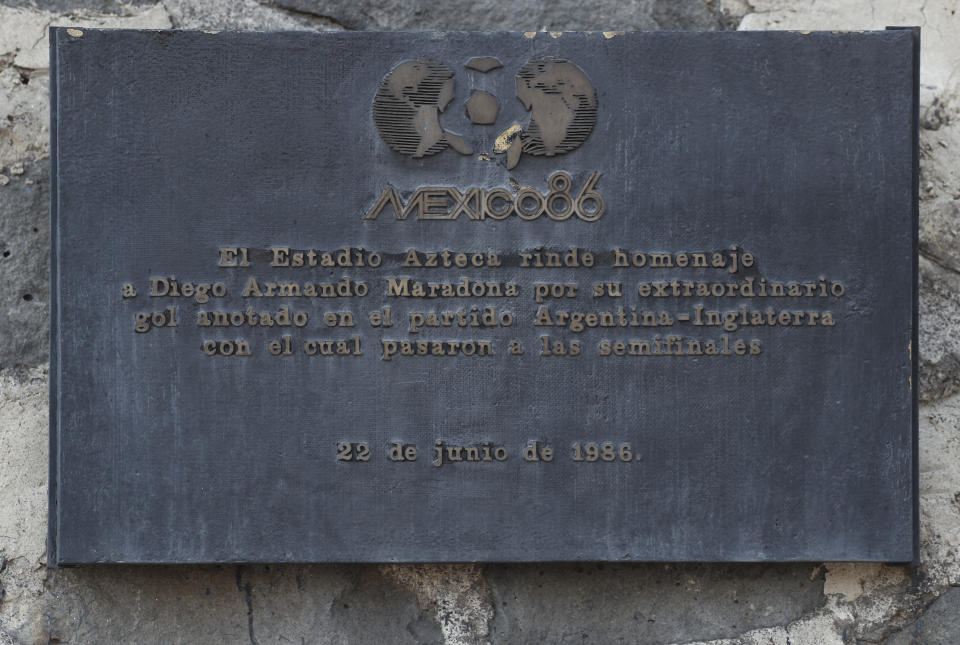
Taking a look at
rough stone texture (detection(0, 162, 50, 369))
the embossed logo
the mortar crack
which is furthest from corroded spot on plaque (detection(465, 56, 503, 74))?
the mortar crack

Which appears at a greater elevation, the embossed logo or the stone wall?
the embossed logo

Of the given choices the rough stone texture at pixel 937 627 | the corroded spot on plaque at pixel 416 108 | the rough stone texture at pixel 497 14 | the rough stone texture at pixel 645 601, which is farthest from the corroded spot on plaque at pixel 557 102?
the rough stone texture at pixel 937 627

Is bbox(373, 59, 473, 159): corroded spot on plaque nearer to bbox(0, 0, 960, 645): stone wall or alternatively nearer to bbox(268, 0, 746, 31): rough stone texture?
bbox(268, 0, 746, 31): rough stone texture

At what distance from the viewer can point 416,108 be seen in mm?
2385

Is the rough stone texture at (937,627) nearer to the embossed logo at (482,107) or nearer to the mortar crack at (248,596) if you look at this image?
the embossed logo at (482,107)

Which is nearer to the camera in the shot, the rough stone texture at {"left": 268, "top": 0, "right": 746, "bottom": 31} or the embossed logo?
the embossed logo

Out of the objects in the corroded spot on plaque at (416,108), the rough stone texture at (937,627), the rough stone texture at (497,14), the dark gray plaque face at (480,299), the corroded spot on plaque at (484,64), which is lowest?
the rough stone texture at (937,627)

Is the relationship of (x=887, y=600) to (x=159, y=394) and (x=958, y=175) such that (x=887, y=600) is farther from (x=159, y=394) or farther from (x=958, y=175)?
(x=159, y=394)

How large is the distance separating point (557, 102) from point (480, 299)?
1.77 feet

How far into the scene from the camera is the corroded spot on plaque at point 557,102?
93.7 inches

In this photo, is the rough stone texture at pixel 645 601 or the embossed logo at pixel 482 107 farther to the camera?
the rough stone texture at pixel 645 601

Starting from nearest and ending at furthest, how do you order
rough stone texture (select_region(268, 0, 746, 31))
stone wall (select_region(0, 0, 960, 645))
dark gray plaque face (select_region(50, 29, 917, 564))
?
1. dark gray plaque face (select_region(50, 29, 917, 564))
2. stone wall (select_region(0, 0, 960, 645))
3. rough stone texture (select_region(268, 0, 746, 31))

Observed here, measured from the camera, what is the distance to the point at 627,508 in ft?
→ 7.75

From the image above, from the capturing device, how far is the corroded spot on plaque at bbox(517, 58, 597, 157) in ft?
7.81
